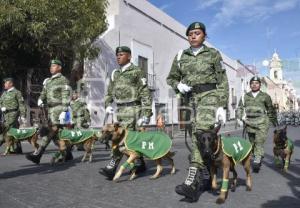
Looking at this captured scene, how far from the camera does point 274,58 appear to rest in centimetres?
12606

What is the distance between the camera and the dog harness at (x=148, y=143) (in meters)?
7.04

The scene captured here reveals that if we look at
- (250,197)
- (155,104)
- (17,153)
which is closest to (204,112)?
(250,197)

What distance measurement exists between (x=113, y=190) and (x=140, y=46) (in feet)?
75.8

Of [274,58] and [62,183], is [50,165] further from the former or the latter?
[274,58]

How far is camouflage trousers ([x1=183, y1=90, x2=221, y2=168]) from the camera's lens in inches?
225

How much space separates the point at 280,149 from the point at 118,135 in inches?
155

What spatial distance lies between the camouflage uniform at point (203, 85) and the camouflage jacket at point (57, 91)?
3.30m

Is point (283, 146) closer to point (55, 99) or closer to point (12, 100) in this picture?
point (55, 99)

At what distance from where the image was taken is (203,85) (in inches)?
235

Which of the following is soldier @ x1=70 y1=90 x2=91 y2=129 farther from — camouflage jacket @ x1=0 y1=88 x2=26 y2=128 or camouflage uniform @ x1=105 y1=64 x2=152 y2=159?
camouflage uniform @ x1=105 y1=64 x2=152 y2=159

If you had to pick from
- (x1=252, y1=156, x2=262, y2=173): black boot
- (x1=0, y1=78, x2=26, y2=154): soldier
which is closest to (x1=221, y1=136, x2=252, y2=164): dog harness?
(x1=252, y1=156, x2=262, y2=173): black boot

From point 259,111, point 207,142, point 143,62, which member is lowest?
point 207,142

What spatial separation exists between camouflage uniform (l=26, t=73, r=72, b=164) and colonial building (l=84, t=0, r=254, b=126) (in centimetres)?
1253

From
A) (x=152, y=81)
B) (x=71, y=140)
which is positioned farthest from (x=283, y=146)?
(x=152, y=81)
